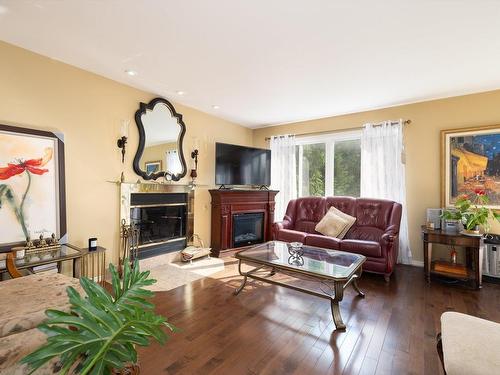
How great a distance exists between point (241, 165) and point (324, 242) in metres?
2.10

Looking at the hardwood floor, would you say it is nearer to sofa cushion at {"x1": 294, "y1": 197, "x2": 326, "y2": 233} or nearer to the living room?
the living room

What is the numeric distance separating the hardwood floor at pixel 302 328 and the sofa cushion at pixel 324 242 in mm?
636

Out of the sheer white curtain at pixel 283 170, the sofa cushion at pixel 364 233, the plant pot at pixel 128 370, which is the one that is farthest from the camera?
the sheer white curtain at pixel 283 170

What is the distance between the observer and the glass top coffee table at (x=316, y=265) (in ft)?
7.34

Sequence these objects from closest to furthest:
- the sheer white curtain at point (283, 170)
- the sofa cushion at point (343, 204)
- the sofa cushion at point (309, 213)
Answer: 1. the sofa cushion at point (343, 204)
2. the sofa cushion at point (309, 213)
3. the sheer white curtain at point (283, 170)

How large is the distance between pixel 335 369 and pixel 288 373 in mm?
325

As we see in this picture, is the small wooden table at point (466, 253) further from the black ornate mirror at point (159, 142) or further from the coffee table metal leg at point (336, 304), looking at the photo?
the black ornate mirror at point (159, 142)

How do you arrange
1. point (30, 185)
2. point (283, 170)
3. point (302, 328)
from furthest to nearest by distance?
point (283, 170), point (30, 185), point (302, 328)

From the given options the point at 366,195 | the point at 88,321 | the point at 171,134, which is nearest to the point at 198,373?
the point at 88,321

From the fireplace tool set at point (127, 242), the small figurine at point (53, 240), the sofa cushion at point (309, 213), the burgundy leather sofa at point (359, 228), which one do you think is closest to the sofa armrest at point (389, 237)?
the burgundy leather sofa at point (359, 228)

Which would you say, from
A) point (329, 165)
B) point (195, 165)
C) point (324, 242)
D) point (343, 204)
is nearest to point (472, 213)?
point (343, 204)

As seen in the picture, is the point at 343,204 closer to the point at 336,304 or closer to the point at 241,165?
the point at 241,165

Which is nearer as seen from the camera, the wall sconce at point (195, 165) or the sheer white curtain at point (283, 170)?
the wall sconce at point (195, 165)

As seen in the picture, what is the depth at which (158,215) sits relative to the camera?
3852 mm
